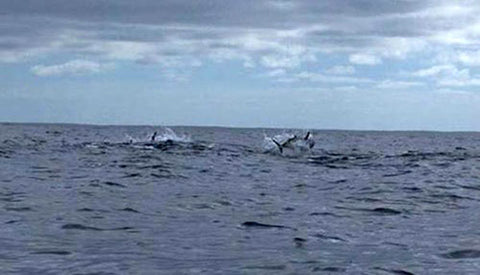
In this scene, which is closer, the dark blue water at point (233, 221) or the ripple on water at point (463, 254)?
the dark blue water at point (233, 221)

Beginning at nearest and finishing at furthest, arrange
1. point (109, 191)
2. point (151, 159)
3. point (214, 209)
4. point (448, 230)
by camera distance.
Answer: point (448, 230) < point (214, 209) < point (109, 191) < point (151, 159)

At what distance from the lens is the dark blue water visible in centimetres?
1117

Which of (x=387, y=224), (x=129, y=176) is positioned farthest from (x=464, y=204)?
(x=129, y=176)

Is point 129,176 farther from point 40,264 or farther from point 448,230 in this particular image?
point 40,264

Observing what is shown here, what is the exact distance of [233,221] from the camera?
1552 centimetres

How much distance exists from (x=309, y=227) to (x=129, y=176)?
12.1 m

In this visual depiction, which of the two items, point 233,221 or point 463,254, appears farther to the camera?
point 233,221

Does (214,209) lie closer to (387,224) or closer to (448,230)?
(387,224)

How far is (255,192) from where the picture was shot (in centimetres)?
2180

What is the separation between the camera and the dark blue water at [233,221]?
36.7 feet

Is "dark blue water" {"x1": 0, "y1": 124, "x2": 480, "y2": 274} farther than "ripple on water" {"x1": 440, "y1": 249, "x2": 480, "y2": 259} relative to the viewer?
No

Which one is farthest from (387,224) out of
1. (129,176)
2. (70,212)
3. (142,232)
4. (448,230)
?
(129,176)

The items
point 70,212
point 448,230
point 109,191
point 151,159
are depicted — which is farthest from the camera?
point 151,159

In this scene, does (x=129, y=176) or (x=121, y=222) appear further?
(x=129, y=176)
